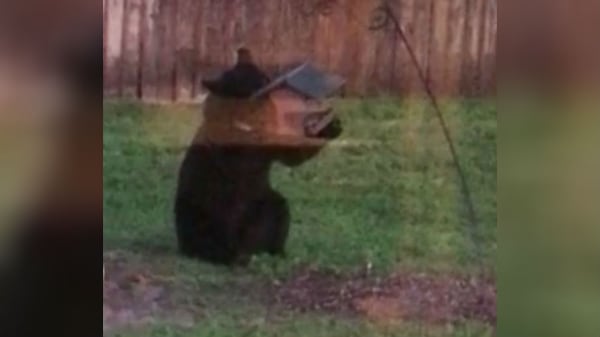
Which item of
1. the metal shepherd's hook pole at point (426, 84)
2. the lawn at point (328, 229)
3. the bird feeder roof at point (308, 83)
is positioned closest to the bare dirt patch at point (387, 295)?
the lawn at point (328, 229)

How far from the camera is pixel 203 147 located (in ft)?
3.78

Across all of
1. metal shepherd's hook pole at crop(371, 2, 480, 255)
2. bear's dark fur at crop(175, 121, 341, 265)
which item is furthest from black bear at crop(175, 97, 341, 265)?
metal shepherd's hook pole at crop(371, 2, 480, 255)

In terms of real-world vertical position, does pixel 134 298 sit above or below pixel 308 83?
below

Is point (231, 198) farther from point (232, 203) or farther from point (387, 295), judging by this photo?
point (387, 295)

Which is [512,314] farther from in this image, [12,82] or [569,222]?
[12,82]

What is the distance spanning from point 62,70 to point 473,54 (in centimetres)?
59

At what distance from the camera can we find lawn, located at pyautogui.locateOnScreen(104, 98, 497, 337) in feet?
3.77

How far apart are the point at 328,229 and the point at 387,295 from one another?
130 mm

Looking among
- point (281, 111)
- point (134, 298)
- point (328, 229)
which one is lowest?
point (134, 298)

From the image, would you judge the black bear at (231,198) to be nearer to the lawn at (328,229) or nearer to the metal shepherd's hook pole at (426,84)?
the lawn at (328,229)

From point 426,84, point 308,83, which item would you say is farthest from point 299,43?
point 426,84

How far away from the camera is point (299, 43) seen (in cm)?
115

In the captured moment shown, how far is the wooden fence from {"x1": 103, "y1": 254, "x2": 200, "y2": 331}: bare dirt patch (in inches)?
10.2

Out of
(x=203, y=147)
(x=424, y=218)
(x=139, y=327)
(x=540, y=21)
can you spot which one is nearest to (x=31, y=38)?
(x=203, y=147)
